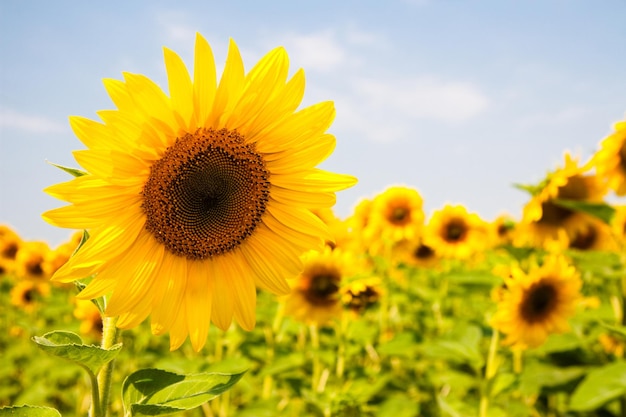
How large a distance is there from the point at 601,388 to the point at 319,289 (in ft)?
6.05

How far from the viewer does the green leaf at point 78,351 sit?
1.26 m

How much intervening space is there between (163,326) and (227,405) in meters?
2.71

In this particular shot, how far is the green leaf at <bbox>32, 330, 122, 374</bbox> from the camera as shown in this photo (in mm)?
1261

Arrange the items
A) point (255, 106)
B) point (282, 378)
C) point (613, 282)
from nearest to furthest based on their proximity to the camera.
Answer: point (255, 106)
point (282, 378)
point (613, 282)

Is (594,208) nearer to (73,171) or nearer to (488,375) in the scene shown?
(488,375)

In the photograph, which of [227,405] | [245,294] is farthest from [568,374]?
[245,294]

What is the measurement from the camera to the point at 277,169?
1.86 m

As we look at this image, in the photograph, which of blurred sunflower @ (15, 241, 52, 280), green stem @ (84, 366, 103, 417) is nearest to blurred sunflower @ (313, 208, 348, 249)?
green stem @ (84, 366, 103, 417)

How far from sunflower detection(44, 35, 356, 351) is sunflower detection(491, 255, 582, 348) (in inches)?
98.0

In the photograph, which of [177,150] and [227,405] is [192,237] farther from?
[227,405]

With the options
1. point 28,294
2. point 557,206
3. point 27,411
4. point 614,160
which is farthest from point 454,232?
point 28,294

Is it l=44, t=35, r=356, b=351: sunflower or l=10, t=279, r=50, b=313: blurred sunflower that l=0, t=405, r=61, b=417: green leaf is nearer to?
l=44, t=35, r=356, b=351: sunflower

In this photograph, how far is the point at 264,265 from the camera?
6.08ft

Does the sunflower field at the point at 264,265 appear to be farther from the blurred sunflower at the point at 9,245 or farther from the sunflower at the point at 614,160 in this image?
the blurred sunflower at the point at 9,245
